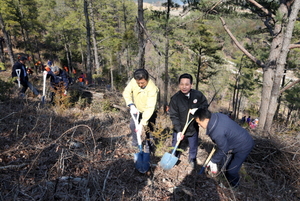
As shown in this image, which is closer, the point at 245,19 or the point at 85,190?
the point at 85,190

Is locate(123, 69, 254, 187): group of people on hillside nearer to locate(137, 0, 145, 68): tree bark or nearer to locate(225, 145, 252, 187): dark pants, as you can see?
locate(225, 145, 252, 187): dark pants

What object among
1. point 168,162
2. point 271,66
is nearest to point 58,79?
point 168,162

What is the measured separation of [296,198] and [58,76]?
691cm

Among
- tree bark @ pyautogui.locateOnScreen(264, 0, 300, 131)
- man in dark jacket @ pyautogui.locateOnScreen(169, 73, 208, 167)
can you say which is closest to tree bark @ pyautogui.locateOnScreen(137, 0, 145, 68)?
man in dark jacket @ pyautogui.locateOnScreen(169, 73, 208, 167)

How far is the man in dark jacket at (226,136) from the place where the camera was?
2.54 m

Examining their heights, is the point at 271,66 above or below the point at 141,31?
below

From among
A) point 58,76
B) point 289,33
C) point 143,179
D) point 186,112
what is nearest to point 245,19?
point 289,33

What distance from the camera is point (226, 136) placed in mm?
2637

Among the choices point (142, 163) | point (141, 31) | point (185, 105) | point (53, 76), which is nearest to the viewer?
point (142, 163)

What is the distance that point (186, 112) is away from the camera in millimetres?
3285

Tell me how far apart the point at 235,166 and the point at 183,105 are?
137cm

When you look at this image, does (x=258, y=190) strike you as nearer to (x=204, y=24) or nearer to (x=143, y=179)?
(x=143, y=179)

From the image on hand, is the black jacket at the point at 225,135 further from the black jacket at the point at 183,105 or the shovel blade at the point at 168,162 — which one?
the shovel blade at the point at 168,162

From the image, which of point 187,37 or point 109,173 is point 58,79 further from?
point 187,37
